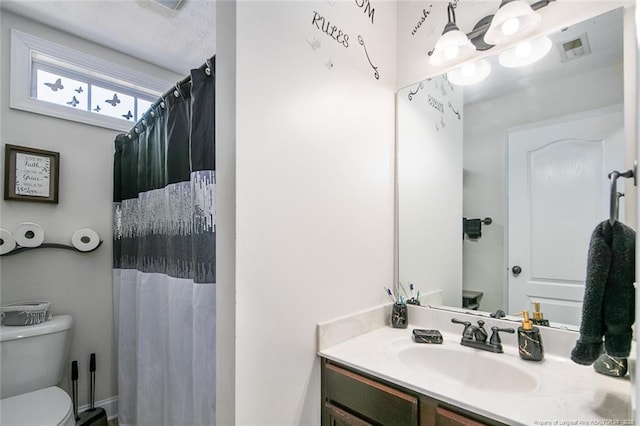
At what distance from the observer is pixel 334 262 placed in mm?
1206

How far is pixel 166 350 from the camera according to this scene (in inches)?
58.0

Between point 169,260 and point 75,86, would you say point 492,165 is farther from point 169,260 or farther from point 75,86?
point 75,86

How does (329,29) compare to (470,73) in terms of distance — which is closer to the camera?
(329,29)

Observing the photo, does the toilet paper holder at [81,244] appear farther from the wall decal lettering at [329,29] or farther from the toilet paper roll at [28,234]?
the wall decal lettering at [329,29]

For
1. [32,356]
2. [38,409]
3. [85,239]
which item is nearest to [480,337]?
[38,409]

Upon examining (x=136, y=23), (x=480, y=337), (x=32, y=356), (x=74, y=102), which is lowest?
(x=32, y=356)

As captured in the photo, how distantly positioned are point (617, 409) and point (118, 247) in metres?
2.45

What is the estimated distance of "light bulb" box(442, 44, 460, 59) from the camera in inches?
50.8

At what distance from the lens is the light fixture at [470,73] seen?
1.31 meters

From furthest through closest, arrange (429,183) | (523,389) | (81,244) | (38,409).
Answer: (81,244)
(429,183)
(38,409)
(523,389)

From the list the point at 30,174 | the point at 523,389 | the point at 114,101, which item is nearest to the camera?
the point at 523,389

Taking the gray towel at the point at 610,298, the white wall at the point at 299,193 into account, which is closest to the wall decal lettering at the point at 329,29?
the white wall at the point at 299,193

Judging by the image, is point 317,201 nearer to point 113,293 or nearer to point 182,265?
point 182,265

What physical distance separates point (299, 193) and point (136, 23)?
167cm
